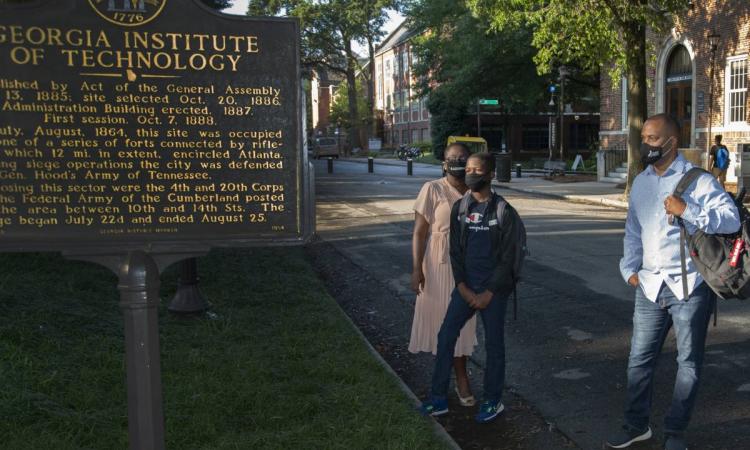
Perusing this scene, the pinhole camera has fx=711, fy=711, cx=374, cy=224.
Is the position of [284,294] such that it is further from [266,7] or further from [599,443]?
[266,7]

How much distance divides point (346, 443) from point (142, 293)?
1.65m

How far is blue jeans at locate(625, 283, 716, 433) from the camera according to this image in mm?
3932

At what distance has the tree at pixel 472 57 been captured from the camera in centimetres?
3472

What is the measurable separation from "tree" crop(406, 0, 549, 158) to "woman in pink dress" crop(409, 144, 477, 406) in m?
27.9

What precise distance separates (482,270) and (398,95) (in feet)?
265

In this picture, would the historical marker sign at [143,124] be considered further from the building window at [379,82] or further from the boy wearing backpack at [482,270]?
the building window at [379,82]

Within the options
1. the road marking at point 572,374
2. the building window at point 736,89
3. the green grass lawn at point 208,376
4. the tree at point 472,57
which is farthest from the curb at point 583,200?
the road marking at point 572,374

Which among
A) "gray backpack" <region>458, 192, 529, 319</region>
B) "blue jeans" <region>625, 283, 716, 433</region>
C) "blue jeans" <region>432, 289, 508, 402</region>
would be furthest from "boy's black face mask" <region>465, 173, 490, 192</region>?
"blue jeans" <region>625, 283, 716, 433</region>

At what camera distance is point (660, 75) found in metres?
28.5

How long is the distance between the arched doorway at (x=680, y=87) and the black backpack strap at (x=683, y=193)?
2555 centimetres

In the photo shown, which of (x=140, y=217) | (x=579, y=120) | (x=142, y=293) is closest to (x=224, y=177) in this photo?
(x=140, y=217)

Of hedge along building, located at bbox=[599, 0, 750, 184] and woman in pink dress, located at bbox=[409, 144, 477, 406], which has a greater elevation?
hedge along building, located at bbox=[599, 0, 750, 184]

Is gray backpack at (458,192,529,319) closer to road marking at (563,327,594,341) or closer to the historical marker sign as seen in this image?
the historical marker sign

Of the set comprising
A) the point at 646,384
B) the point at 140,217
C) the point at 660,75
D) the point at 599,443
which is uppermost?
the point at 660,75
